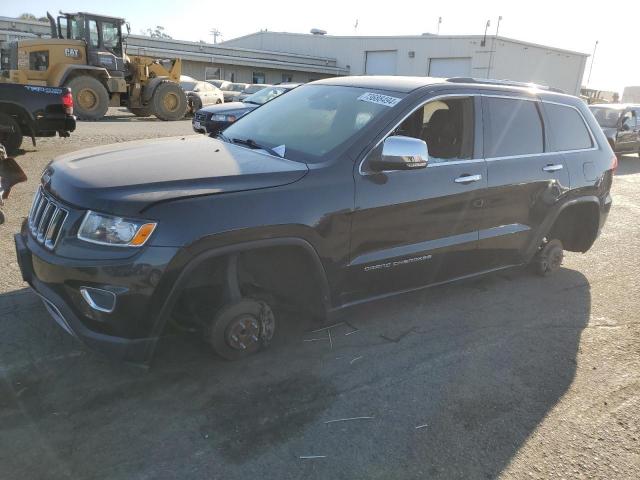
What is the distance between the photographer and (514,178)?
4270 millimetres

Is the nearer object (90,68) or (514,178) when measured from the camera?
(514,178)

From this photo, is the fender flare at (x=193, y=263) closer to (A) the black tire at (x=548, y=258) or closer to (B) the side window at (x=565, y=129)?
(B) the side window at (x=565, y=129)

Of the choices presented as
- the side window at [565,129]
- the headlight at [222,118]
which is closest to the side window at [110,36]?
the headlight at [222,118]

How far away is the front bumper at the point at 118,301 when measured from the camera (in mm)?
2684

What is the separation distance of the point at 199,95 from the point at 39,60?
7209mm

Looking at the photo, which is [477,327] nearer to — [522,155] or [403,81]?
[522,155]

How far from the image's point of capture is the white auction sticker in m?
3.71

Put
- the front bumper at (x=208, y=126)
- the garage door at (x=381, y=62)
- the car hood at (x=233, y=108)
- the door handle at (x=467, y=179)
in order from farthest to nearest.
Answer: the garage door at (x=381, y=62) → the car hood at (x=233, y=108) → the front bumper at (x=208, y=126) → the door handle at (x=467, y=179)

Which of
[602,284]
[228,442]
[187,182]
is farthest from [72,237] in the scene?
[602,284]

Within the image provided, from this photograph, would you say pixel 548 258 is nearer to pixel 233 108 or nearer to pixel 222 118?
pixel 222 118

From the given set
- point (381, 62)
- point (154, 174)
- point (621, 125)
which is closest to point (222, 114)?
point (154, 174)

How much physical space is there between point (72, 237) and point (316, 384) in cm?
162

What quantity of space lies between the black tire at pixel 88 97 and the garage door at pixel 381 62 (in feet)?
125

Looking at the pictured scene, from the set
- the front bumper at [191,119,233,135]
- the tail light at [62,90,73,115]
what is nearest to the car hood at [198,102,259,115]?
the front bumper at [191,119,233,135]
